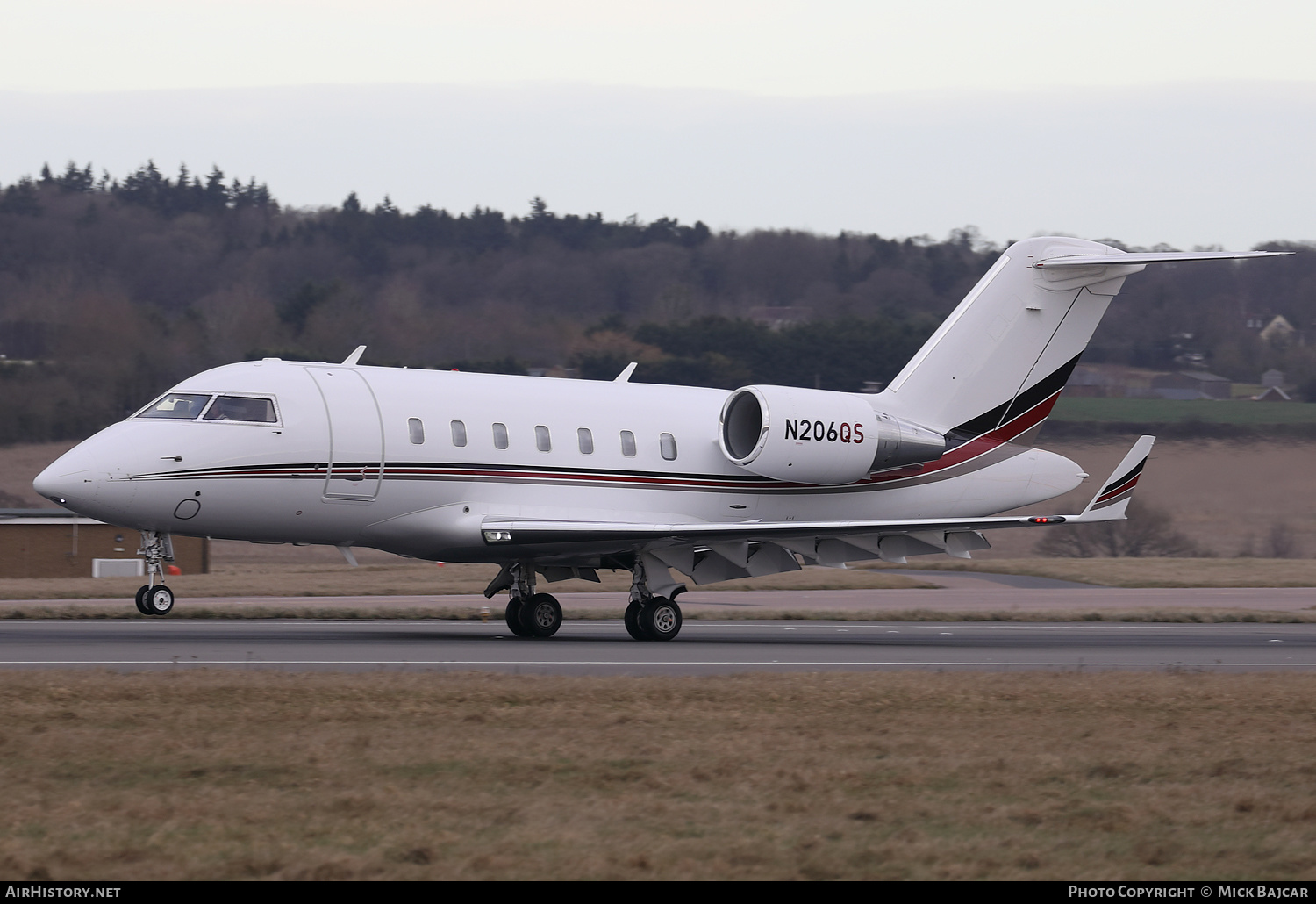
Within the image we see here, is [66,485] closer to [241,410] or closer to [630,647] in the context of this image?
[241,410]

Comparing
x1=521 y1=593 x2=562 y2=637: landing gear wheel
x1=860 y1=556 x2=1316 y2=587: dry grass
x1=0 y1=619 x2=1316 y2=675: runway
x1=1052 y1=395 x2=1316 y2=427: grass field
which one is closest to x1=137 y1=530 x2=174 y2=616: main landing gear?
x1=0 y1=619 x2=1316 y2=675: runway

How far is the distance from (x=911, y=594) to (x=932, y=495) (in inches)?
464

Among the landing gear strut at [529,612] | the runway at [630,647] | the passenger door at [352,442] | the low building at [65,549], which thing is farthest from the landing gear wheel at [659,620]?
the low building at [65,549]

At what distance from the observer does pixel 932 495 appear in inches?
965

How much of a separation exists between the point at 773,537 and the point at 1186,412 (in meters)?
26.5

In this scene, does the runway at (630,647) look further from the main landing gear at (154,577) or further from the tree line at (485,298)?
the tree line at (485,298)

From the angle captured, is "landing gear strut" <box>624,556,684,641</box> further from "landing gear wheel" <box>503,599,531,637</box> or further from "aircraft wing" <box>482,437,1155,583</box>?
"landing gear wheel" <box>503,599,531,637</box>

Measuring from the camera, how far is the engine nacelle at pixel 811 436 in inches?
891

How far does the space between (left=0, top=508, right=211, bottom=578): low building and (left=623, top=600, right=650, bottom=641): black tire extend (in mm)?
22480

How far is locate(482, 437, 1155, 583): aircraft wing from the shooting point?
20547 millimetres

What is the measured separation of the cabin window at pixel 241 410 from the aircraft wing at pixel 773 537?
3.25 metres
